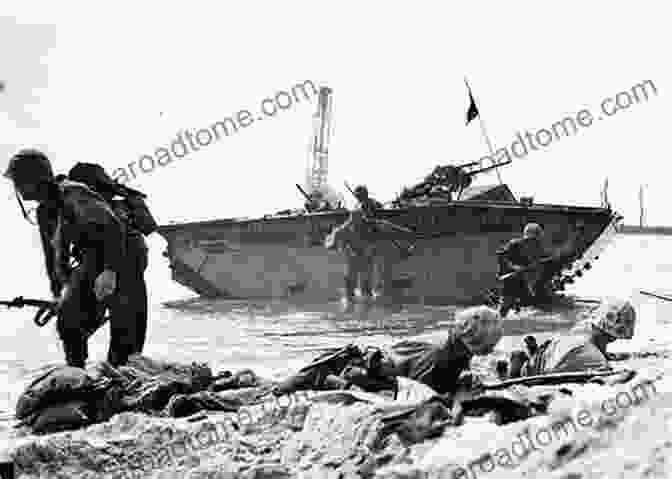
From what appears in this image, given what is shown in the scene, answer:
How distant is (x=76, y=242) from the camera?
6117 millimetres

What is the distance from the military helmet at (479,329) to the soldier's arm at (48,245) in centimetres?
339

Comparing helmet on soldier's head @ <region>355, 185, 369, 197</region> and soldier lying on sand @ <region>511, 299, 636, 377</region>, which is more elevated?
helmet on soldier's head @ <region>355, 185, 369, 197</region>

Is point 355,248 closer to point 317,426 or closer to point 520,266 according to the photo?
point 520,266

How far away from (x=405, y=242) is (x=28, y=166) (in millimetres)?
14695

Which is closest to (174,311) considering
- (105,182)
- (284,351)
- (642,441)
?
(284,351)

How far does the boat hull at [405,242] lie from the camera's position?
18406mm

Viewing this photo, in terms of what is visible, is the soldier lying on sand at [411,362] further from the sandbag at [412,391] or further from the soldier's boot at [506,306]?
the soldier's boot at [506,306]

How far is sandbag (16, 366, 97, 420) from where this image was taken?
208 inches

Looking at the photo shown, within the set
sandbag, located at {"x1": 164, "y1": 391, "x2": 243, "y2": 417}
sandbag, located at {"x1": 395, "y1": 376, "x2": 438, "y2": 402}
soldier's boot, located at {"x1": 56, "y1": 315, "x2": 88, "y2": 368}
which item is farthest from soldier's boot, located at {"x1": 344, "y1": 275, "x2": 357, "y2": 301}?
sandbag, located at {"x1": 395, "y1": 376, "x2": 438, "y2": 402}

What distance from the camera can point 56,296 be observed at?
6332 millimetres

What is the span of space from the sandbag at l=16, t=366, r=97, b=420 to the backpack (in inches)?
62.1

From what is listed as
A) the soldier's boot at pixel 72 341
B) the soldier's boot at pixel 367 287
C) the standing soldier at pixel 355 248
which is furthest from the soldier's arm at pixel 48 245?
the soldier's boot at pixel 367 287

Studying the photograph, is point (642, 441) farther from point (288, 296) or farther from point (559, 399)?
point (288, 296)

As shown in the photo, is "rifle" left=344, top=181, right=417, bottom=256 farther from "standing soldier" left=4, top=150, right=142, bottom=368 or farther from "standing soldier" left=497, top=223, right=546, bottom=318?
"standing soldier" left=4, top=150, right=142, bottom=368
